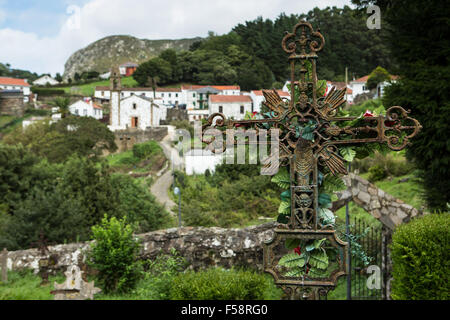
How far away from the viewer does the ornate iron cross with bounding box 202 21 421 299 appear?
2734 mm

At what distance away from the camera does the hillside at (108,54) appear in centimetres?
11956

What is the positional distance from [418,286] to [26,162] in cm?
1726

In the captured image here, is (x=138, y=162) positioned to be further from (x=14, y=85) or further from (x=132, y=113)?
(x=14, y=85)

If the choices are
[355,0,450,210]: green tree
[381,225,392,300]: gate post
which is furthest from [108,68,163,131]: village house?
[381,225,392,300]: gate post

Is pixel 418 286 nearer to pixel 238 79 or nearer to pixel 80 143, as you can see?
pixel 80 143

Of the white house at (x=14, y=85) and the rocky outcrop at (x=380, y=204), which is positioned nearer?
the rocky outcrop at (x=380, y=204)

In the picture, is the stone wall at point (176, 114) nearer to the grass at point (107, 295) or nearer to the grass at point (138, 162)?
the grass at point (138, 162)

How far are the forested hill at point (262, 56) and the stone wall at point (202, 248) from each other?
37868mm

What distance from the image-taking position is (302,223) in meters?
2.75

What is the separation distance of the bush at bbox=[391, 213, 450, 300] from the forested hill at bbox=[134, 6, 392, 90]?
3977cm

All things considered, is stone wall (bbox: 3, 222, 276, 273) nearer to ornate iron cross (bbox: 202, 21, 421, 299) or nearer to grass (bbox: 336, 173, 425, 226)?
grass (bbox: 336, 173, 425, 226)

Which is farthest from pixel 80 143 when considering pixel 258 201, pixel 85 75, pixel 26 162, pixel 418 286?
pixel 85 75

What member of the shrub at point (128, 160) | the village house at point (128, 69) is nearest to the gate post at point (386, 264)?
the shrub at point (128, 160)
